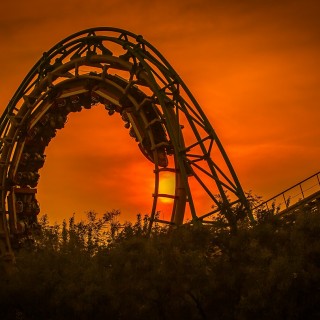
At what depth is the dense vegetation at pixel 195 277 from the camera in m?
19.5

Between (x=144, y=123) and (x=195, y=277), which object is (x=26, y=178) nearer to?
(x=144, y=123)

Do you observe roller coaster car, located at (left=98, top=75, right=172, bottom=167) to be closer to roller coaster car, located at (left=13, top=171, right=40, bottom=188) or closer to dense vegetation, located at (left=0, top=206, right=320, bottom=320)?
dense vegetation, located at (left=0, top=206, right=320, bottom=320)

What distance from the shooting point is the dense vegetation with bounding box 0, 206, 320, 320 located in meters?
19.5

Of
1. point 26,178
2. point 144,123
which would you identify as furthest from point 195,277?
point 26,178

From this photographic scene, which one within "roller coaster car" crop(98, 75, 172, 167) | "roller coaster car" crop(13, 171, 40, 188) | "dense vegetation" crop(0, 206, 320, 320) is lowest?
"dense vegetation" crop(0, 206, 320, 320)

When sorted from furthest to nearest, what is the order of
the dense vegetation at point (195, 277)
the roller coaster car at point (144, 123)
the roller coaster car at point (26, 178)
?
the roller coaster car at point (26, 178), the roller coaster car at point (144, 123), the dense vegetation at point (195, 277)

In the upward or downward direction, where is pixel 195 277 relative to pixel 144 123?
downward

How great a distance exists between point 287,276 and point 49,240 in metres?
10.5

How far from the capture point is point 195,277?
20234mm

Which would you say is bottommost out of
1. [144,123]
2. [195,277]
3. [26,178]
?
[195,277]

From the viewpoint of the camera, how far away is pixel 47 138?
35094 mm

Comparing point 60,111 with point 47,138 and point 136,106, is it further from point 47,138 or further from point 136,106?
point 136,106

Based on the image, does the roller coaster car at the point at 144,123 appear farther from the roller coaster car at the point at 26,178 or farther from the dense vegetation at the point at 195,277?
the roller coaster car at the point at 26,178

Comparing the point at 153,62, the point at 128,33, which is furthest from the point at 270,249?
the point at 128,33
